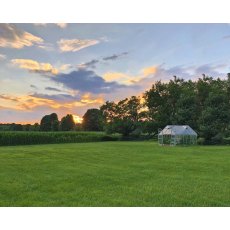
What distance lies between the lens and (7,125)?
699 inches

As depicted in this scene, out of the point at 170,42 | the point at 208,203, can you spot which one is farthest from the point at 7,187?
the point at 170,42

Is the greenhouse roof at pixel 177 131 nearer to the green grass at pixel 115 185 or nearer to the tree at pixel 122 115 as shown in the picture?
the tree at pixel 122 115

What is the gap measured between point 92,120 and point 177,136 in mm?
5038

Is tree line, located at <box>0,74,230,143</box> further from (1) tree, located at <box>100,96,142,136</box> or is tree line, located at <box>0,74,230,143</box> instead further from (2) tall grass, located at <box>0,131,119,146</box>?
(2) tall grass, located at <box>0,131,119,146</box>

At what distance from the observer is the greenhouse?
20427 mm

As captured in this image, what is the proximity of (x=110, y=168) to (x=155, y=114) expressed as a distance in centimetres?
1705

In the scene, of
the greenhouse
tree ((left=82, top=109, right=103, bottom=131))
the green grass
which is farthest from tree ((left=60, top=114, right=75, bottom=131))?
the green grass

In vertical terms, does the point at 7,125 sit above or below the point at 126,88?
below

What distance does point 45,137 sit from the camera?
2097 cm

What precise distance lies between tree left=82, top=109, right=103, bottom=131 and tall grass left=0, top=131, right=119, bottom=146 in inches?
16.4

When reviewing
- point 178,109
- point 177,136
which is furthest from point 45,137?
point 178,109
